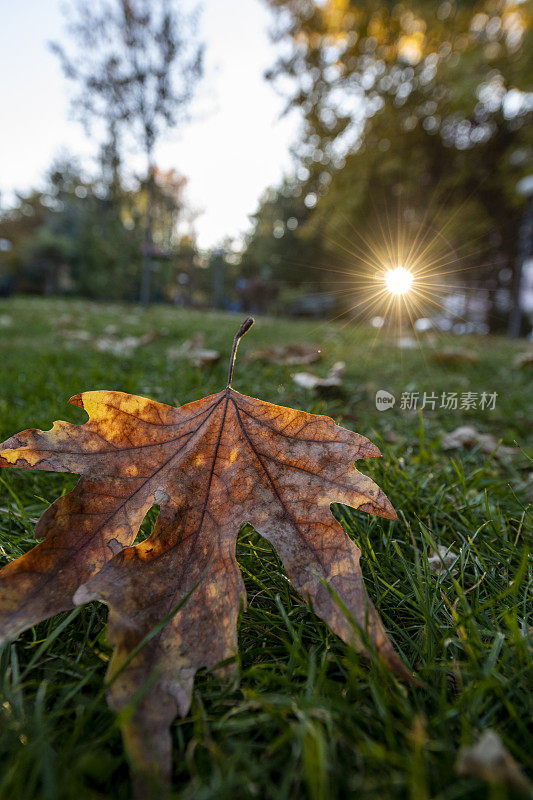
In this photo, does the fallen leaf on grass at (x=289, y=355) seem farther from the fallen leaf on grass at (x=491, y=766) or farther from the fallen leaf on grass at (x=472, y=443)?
the fallen leaf on grass at (x=491, y=766)

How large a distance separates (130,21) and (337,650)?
13.2 metres

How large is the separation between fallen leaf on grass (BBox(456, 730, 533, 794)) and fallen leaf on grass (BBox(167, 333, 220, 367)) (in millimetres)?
2034

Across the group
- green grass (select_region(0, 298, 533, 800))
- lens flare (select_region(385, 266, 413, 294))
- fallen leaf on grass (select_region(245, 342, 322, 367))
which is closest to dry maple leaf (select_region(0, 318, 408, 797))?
green grass (select_region(0, 298, 533, 800))

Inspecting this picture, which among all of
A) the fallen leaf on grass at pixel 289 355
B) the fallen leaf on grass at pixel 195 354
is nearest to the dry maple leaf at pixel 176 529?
the fallen leaf on grass at pixel 195 354

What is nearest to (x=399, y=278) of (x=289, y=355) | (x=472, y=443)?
(x=289, y=355)

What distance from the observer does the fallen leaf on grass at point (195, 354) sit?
2242mm

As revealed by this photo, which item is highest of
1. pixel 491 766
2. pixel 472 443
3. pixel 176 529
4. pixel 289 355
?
pixel 289 355

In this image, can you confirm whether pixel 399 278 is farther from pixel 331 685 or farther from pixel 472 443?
pixel 331 685

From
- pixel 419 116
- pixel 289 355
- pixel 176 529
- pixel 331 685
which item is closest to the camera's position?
pixel 331 685

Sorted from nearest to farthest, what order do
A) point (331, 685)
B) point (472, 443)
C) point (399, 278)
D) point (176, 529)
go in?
point (331, 685), point (176, 529), point (472, 443), point (399, 278)

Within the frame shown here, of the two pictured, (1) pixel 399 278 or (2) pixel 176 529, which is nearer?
(2) pixel 176 529

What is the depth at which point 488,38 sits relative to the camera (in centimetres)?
894

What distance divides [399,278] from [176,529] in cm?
199

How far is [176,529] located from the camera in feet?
1.96
